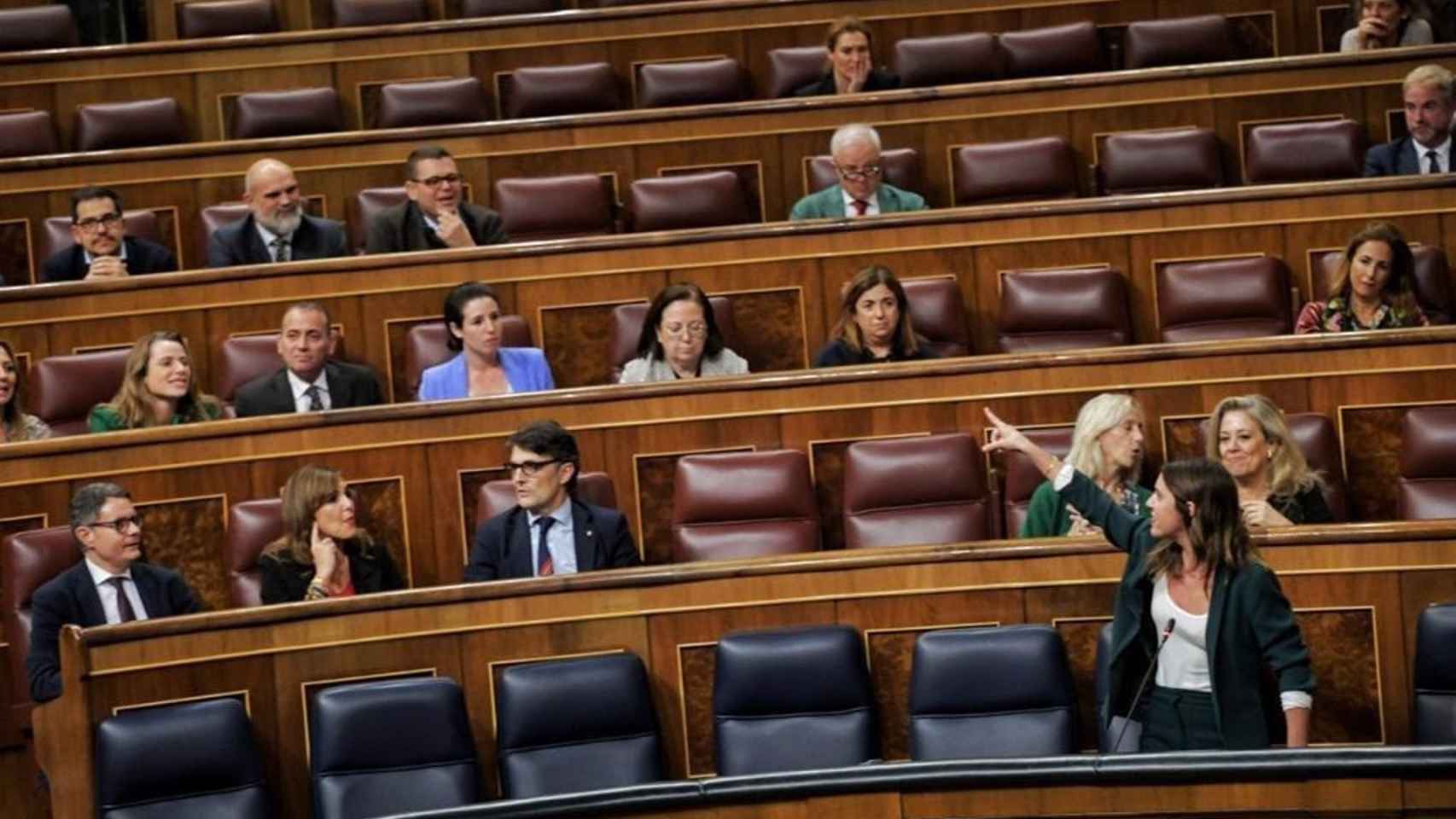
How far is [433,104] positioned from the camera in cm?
418

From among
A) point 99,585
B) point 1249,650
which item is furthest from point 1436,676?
point 99,585

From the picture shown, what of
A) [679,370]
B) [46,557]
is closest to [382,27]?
[679,370]

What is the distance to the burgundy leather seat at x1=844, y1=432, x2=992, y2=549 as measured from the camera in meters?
2.94

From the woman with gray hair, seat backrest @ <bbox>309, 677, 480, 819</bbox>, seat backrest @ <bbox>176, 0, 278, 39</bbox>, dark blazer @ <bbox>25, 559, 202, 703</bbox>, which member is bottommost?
seat backrest @ <bbox>309, 677, 480, 819</bbox>

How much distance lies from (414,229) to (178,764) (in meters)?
1.31

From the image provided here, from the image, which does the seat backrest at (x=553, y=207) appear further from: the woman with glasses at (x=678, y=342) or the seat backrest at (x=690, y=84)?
the woman with glasses at (x=678, y=342)

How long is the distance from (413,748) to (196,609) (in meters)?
0.48

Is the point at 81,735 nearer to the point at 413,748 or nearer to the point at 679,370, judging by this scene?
the point at 413,748

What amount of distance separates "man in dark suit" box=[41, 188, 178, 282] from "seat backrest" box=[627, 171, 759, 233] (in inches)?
29.6

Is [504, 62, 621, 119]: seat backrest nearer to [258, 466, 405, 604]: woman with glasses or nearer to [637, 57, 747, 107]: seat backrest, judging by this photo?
[637, 57, 747, 107]: seat backrest

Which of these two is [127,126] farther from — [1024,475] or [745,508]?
[1024,475]

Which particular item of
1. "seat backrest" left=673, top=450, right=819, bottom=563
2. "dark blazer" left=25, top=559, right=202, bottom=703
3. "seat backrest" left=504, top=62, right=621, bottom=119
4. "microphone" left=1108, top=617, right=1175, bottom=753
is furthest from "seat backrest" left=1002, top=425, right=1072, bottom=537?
"seat backrest" left=504, top=62, right=621, bottom=119

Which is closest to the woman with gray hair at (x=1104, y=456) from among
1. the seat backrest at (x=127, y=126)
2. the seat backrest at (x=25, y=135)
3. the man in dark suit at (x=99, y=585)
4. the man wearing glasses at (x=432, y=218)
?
the man in dark suit at (x=99, y=585)

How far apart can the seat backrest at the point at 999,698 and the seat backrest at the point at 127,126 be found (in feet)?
7.15
